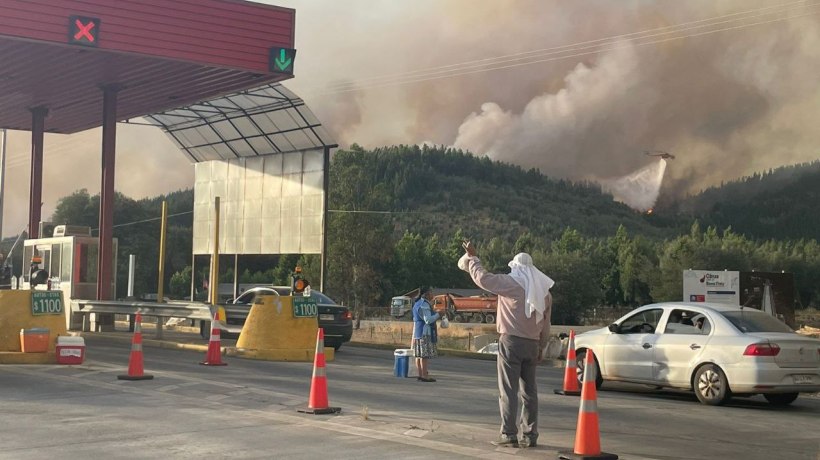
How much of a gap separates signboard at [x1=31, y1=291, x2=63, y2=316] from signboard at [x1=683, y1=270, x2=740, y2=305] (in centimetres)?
2426

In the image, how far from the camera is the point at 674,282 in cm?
9519

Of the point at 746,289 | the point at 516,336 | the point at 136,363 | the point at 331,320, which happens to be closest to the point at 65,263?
the point at 331,320

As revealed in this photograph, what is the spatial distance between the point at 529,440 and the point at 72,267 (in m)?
22.0

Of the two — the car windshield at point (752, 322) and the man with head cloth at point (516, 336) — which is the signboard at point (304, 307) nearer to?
the car windshield at point (752, 322)

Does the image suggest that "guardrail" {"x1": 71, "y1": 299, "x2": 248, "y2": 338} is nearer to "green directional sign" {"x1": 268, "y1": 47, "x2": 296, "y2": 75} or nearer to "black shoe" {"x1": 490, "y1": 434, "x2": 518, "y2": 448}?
"green directional sign" {"x1": 268, "y1": 47, "x2": 296, "y2": 75}

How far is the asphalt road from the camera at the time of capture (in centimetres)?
945

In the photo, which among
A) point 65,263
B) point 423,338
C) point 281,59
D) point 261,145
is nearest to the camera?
point 423,338

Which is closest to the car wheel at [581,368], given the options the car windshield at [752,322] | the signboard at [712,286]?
the car windshield at [752,322]

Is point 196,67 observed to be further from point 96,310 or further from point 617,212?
point 617,212

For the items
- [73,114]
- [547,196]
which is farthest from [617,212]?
[73,114]

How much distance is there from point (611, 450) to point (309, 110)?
22.6 m

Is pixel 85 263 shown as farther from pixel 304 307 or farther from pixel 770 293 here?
pixel 770 293

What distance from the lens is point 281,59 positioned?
25203 millimetres

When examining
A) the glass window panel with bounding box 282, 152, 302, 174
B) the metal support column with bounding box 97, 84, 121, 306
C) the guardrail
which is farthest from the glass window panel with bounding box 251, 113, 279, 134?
the guardrail
